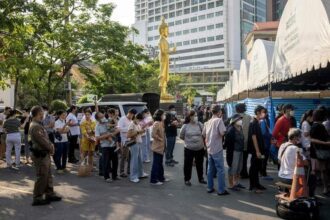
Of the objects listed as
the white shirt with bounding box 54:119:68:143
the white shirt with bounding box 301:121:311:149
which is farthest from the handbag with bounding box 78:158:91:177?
the white shirt with bounding box 301:121:311:149

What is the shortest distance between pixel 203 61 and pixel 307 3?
13783cm

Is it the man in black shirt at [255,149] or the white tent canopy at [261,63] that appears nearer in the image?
the man in black shirt at [255,149]

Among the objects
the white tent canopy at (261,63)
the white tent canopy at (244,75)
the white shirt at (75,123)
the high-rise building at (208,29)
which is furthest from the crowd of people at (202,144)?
the high-rise building at (208,29)

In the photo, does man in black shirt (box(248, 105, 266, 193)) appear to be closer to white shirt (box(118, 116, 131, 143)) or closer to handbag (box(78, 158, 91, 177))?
white shirt (box(118, 116, 131, 143))

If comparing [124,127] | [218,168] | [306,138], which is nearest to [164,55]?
[124,127]

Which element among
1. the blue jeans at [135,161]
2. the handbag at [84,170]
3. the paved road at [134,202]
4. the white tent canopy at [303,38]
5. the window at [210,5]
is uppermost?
the window at [210,5]

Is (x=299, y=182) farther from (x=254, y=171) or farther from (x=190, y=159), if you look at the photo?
(x=190, y=159)

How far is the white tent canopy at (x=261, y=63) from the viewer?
1125 centimetres

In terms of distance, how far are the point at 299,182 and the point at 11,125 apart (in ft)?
28.4

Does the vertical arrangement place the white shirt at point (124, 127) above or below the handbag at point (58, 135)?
above

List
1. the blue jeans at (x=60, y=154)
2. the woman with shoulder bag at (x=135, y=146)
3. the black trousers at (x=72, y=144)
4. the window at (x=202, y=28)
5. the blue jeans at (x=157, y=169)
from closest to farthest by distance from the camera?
the blue jeans at (x=157, y=169) < the woman with shoulder bag at (x=135, y=146) < the blue jeans at (x=60, y=154) < the black trousers at (x=72, y=144) < the window at (x=202, y=28)

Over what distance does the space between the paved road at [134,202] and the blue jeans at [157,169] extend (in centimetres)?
26

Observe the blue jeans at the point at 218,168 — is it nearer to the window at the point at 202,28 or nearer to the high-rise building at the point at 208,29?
the high-rise building at the point at 208,29

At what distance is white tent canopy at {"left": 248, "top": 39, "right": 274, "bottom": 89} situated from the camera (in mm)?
11253
